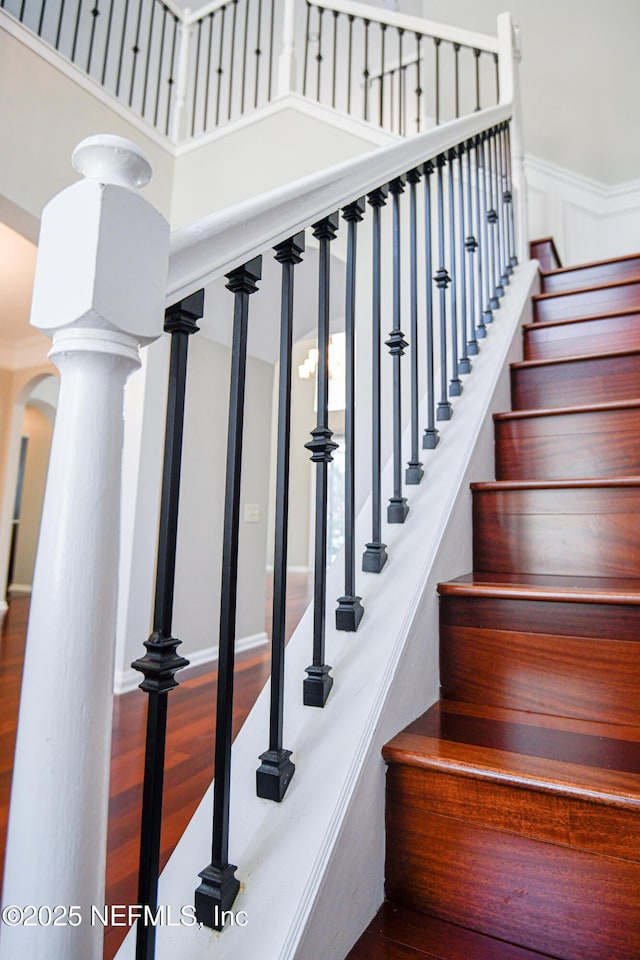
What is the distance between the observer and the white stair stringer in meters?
0.55

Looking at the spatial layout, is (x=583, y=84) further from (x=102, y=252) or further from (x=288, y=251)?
(x=102, y=252)

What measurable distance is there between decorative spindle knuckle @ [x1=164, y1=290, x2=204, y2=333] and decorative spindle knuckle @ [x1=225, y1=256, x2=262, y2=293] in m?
0.09

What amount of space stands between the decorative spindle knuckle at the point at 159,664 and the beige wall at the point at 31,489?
686 centimetres

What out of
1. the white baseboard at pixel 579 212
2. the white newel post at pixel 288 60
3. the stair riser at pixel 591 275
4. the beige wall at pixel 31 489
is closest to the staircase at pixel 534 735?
the stair riser at pixel 591 275

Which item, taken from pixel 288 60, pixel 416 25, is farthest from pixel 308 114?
pixel 416 25

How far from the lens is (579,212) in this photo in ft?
12.2

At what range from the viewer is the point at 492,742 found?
73cm

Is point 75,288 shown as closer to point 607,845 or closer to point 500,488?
point 607,845

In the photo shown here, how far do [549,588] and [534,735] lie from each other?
0.24 m

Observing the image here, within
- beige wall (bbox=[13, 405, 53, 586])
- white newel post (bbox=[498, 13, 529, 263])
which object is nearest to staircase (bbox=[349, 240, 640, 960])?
white newel post (bbox=[498, 13, 529, 263])

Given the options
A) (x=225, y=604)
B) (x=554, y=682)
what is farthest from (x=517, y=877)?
(x=225, y=604)

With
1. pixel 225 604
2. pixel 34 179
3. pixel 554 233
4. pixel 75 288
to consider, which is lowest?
pixel 225 604

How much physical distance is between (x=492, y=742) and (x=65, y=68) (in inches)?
132

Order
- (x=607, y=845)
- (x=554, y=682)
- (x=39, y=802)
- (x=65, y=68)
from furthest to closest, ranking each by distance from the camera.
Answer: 1. (x=65, y=68)
2. (x=554, y=682)
3. (x=607, y=845)
4. (x=39, y=802)
